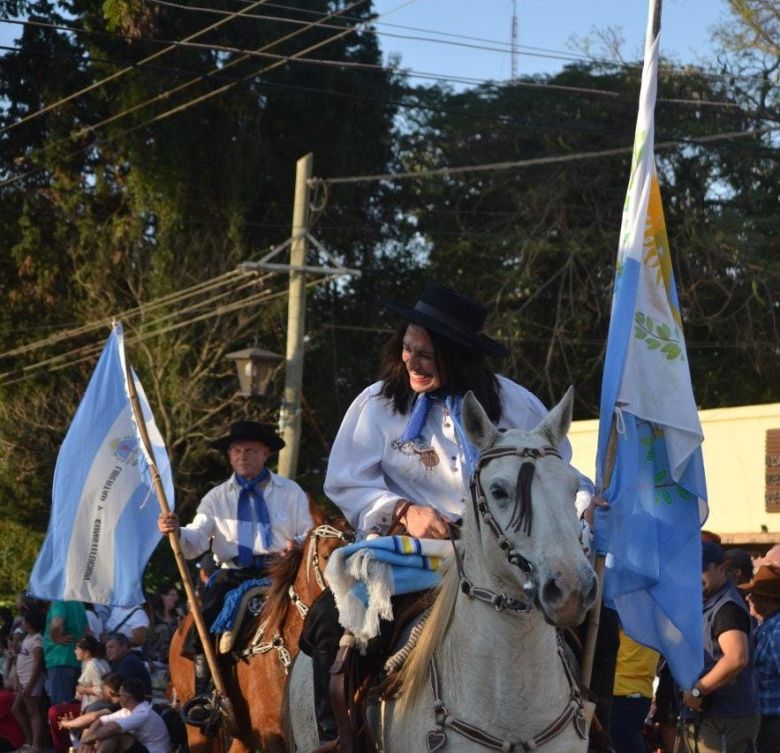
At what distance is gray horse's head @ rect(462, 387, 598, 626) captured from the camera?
4637mm

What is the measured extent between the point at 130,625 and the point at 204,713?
→ 8676 millimetres

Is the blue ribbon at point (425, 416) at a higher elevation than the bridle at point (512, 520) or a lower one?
higher

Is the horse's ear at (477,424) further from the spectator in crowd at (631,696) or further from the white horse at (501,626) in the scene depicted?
the spectator in crowd at (631,696)

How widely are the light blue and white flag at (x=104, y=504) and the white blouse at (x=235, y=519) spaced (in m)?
0.63

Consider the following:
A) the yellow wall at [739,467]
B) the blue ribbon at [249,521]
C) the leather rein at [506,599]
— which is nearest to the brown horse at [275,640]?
the blue ribbon at [249,521]

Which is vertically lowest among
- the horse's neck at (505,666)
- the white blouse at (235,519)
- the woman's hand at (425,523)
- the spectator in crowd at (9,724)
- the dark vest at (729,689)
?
the spectator in crowd at (9,724)

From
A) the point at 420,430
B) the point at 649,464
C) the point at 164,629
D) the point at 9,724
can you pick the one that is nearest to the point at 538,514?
the point at 649,464

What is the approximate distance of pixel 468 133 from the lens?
3169 centimetres

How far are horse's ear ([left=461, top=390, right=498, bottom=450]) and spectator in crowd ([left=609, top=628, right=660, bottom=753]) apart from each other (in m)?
4.98

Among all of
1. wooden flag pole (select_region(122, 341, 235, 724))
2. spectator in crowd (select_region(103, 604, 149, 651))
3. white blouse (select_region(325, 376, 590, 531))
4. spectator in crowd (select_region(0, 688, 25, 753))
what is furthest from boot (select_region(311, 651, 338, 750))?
spectator in crowd (select_region(0, 688, 25, 753))

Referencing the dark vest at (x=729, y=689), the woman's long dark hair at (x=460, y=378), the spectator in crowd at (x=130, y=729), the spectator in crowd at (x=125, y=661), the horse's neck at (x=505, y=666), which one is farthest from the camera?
the spectator in crowd at (x=125, y=661)

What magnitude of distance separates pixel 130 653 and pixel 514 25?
54.6 ft

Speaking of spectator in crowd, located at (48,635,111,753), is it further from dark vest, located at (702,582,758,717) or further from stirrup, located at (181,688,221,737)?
dark vest, located at (702,582,758,717)

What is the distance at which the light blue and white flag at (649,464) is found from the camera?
19.5ft
